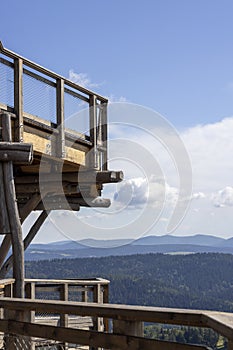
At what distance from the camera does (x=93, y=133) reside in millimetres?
11914

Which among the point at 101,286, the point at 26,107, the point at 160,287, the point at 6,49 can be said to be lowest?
the point at 160,287

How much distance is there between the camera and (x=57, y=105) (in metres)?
10.5

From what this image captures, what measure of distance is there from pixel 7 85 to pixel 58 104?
4.69 ft

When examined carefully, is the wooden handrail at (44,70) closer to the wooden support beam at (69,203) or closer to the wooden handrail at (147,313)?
the wooden support beam at (69,203)

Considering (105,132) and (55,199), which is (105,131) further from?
(55,199)

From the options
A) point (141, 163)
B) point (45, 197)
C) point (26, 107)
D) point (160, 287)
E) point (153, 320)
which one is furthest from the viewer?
point (160, 287)

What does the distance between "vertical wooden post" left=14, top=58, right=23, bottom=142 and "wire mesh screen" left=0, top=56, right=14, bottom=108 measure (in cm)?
6

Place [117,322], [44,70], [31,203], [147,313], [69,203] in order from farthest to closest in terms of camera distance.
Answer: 1. [69,203]
2. [31,203]
3. [44,70]
4. [117,322]
5. [147,313]

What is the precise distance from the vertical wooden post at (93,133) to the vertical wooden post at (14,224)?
115 inches

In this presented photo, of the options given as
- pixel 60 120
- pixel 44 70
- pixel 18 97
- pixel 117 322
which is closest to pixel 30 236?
pixel 60 120

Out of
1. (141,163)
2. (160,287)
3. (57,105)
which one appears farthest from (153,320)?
(160,287)

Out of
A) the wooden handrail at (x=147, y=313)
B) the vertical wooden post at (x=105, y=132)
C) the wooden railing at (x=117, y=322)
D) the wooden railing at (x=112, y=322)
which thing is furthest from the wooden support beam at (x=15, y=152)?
the wooden handrail at (x=147, y=313)

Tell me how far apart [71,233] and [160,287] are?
538 feet

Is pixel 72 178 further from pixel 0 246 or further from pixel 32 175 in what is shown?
pixel 0 246
